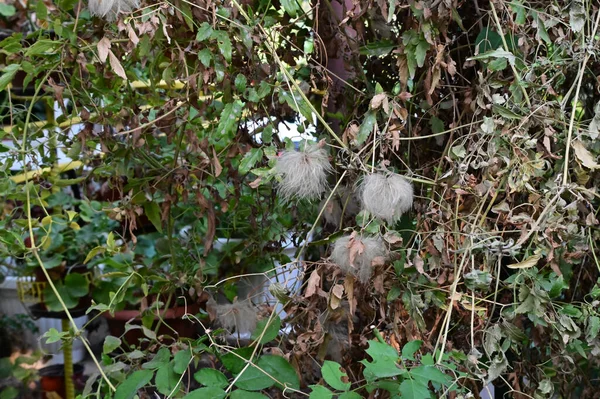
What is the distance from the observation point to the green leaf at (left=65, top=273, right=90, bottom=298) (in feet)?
6.77

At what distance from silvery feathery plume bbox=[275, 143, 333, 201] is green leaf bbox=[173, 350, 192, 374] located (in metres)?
0.30

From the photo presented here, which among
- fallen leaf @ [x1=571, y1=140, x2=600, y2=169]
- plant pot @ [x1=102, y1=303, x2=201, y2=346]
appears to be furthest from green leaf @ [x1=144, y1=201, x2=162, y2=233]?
fallen leaf @ [x1=571, y1=140, x2=600, y2=169]

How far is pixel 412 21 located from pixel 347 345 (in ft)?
1.75

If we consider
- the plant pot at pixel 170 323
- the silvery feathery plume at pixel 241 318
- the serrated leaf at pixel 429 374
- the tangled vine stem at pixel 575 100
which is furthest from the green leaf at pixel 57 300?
the tangled vine stem at pixel 575 100

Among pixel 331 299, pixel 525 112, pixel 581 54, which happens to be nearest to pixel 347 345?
pixel 331 299

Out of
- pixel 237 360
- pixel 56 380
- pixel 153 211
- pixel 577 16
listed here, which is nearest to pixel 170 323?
pixel 153 211

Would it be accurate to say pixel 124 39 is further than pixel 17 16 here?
No

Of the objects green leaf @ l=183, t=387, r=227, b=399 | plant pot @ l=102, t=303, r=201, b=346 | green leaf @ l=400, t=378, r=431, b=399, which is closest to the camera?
green leaf @ l=400, t=378, r=431, b=399

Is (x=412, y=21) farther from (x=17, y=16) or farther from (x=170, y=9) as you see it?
(x=17, y=16)

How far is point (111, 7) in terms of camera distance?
3.36 feet

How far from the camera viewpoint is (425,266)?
1.14 metres

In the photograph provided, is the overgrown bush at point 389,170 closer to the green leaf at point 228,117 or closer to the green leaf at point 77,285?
the green leaf at point 228,117

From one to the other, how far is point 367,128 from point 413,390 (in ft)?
1.25

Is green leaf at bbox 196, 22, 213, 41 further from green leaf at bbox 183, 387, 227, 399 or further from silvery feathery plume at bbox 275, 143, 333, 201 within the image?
green leaf at bbox 183, 387, 227, 399
